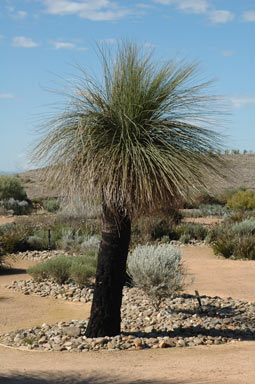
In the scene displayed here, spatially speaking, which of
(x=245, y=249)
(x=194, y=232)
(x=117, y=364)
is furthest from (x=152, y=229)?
(x=117, y=364)

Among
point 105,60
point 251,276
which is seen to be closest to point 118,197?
point 105,60

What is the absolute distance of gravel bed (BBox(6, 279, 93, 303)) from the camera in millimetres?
11461

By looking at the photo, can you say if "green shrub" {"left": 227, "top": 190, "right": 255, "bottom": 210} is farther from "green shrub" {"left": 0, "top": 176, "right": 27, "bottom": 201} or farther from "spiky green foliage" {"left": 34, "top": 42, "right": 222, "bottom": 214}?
"spiky green foliage" {"left": 34, "top": 42, "right": 222, "bottom": 214}

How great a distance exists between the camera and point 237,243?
16.8m

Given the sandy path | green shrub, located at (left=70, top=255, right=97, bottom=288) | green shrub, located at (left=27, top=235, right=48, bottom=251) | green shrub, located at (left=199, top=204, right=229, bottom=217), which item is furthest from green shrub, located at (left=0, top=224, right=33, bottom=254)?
green shrub, located at (left=199, top=204, right=229, bottom=217)

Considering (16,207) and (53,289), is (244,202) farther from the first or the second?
(53,289)

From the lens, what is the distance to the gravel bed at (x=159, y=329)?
7.78m

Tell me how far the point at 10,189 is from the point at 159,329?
30.1 meters

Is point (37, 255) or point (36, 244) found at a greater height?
point (36, 244)

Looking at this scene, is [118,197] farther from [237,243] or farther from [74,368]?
[237,243]

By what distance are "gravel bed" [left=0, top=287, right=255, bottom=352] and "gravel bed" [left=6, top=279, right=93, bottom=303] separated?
4.16 feet

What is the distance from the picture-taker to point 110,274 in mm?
7688

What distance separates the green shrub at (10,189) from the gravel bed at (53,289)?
976 inches

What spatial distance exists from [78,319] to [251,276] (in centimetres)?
576
